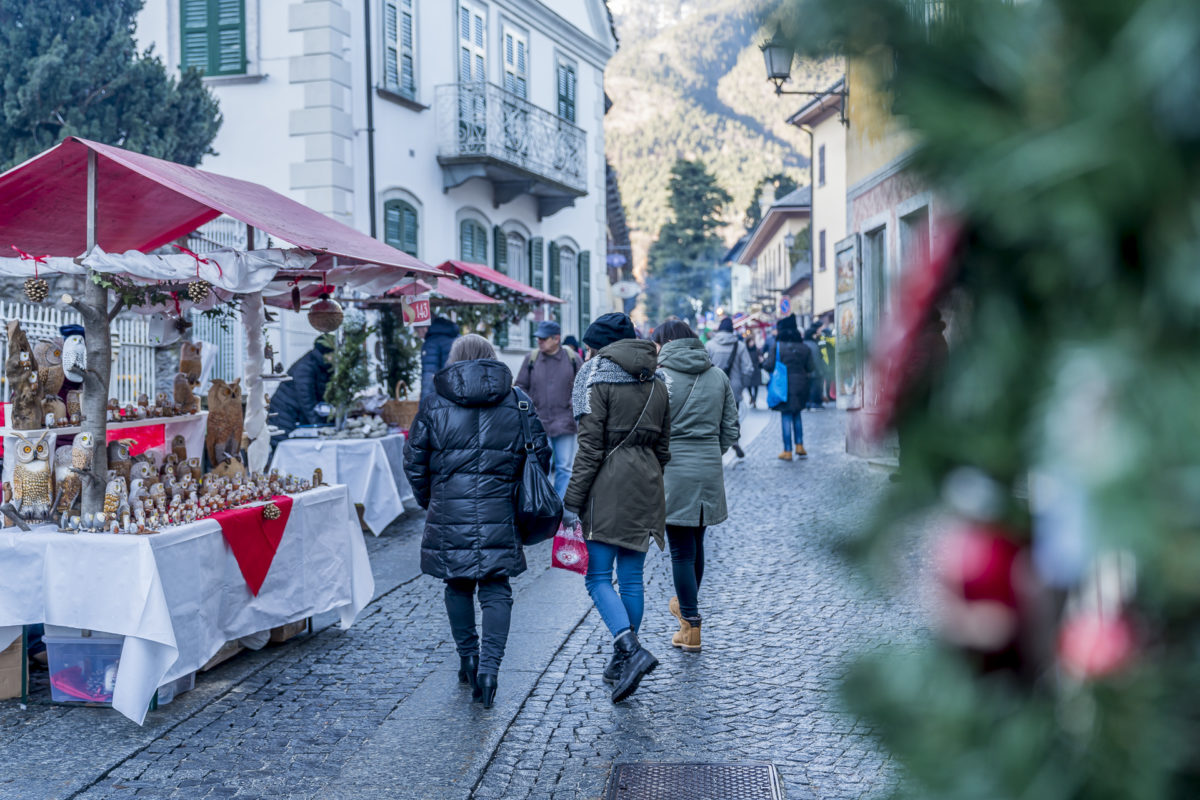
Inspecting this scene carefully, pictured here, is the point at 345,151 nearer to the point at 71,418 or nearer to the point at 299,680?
the point at 71,418

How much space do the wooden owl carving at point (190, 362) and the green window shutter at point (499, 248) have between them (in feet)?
42.4

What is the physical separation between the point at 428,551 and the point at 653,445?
3.91ft

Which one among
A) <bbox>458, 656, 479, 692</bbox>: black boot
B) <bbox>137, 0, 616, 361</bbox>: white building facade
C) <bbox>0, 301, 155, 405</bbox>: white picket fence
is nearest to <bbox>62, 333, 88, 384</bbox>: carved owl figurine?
<bbox>458, 656, 479, 692</bbox>: black boot

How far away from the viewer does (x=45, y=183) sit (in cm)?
578

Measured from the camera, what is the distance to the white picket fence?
449 inches

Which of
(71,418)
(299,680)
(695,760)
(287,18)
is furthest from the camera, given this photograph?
(287,18)

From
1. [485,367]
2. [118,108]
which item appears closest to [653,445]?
[485,367]

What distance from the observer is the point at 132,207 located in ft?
20.9

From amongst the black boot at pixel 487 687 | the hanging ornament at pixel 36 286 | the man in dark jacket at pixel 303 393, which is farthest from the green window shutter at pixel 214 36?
the black boot at pixel 487 687

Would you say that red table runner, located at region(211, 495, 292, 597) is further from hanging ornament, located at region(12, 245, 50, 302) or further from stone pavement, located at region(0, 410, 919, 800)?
hanging ornament, located at region(12, 245, 50, 302)

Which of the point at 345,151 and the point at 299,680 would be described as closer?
the point at 299,680

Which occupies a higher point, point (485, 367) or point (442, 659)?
point (485, 367)

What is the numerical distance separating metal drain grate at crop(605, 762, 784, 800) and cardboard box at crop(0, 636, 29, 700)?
2.88 m

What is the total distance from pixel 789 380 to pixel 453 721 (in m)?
10.1
